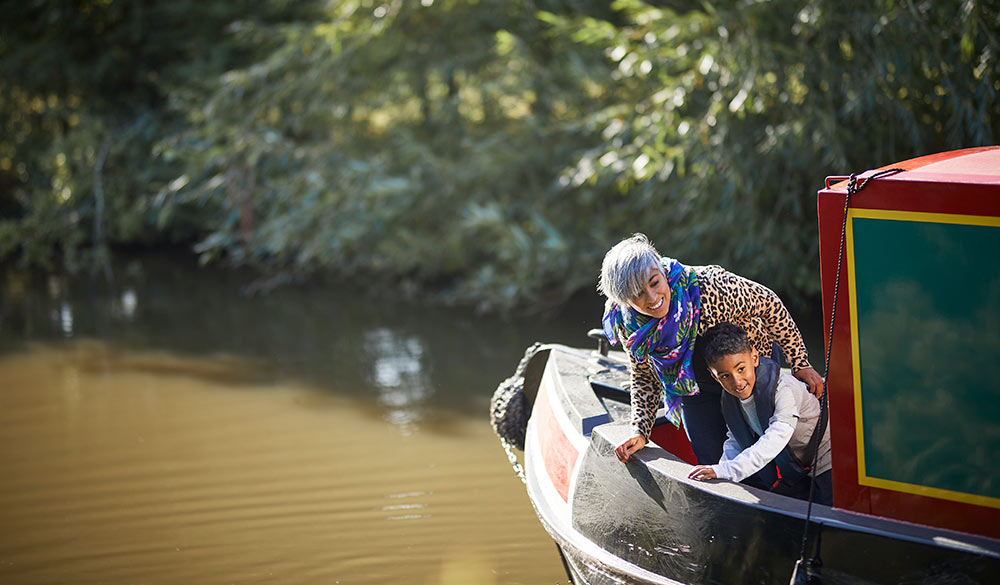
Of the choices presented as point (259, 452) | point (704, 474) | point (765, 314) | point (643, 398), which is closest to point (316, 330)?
point (259, 452)

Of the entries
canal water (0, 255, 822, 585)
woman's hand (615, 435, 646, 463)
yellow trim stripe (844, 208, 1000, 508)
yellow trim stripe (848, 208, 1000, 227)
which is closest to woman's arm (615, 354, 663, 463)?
woman's hand (615, 435, 646, 463)

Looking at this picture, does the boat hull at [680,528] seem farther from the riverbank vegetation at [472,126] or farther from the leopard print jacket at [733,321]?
the riverbank vegetation at [472,126]

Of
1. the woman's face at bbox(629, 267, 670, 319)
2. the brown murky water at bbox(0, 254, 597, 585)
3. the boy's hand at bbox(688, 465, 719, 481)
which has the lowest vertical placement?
the brown murky water at bbox(0, 254, 597, 585)

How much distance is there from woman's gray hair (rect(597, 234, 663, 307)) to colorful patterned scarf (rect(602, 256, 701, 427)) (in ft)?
0.35

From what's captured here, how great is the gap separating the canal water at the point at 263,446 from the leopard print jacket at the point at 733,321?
1.07m

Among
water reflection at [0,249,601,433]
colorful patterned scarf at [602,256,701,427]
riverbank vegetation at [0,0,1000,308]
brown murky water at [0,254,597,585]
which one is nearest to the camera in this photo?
colorful patterned scarf at [602,256,701,427]

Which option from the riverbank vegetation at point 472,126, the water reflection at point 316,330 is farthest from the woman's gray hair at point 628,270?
the riverbank vegetation at point 472,126

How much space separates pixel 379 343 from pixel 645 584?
17.4 ft

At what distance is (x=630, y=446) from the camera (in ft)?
10.3

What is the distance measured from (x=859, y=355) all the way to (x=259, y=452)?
3792 mm

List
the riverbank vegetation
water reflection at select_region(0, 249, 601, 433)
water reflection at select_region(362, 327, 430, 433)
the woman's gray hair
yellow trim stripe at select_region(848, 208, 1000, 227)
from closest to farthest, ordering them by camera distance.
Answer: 1. yellow trim stripe at select_region(848, 208, 1000, 227)
2. the woman's gray hair
3. water reflection at select_region(362, 327, 430, 433)
4. the riverbank vegetation
5. water reflection at select_region(0, 249, 601, 433)

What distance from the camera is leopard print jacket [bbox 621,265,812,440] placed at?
3.04 meters

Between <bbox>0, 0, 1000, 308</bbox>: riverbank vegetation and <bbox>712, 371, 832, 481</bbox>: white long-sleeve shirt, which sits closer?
<bbox>712, 371, 832, 481</bbox>: white long-sleeve shirt

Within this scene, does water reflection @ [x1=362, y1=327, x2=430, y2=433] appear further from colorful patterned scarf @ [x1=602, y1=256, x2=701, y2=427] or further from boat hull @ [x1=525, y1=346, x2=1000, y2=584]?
colorful patterned scarf @ [x1=602, y1=256, x2=701, y2=427]
